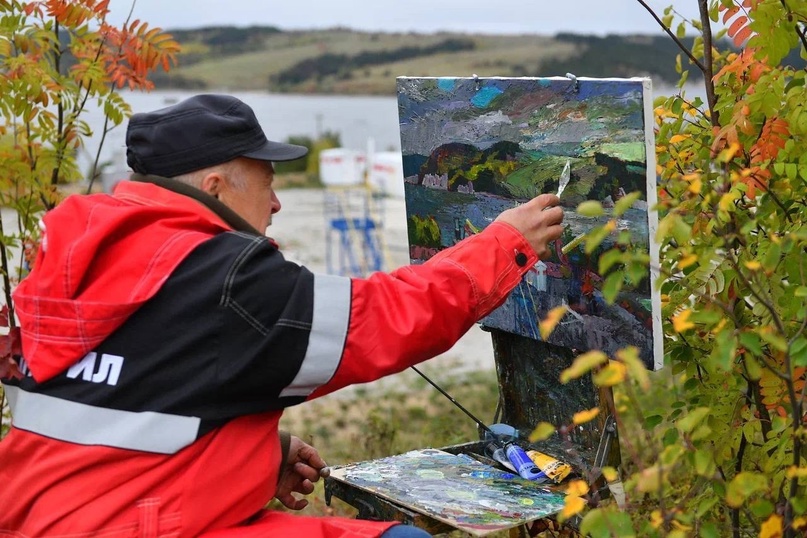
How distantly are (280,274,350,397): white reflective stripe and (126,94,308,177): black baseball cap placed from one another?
36 centimetres

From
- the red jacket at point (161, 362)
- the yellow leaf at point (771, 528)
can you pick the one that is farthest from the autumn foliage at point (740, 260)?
the red jacket at point (161, 362)

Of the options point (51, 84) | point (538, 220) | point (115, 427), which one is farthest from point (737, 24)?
point (51, 84)

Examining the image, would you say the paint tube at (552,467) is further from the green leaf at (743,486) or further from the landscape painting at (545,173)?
the green leaf at (743,486)

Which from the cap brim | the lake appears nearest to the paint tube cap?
the cap brim

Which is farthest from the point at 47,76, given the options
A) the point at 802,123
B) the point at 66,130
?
the point at 802,123

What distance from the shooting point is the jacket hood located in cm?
201

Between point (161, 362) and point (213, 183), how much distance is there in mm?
449

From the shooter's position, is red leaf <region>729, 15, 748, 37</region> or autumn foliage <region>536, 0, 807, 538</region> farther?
red leaf <region>729, 15, 748, 37</region>

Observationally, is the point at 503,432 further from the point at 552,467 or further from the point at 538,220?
the point at 538,220

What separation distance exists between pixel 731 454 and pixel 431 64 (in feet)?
91.6

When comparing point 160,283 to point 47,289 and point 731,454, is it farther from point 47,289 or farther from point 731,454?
point 731,454

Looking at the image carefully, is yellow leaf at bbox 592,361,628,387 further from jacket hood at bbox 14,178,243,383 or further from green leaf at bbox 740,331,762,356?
jacket hood at bbox 14,178,243,383

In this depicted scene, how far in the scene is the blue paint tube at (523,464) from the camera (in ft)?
8.91

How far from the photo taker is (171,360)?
2023 mm
